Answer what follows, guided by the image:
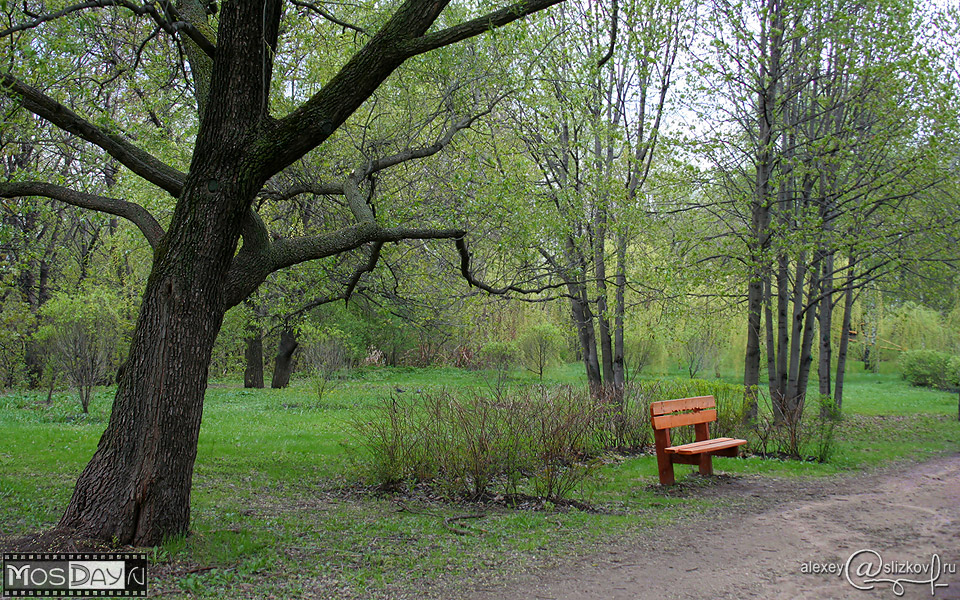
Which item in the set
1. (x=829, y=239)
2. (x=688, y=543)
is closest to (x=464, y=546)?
(x=688, y=543)

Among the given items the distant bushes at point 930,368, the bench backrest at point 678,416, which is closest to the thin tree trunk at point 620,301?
the bench backrest at point 678,416

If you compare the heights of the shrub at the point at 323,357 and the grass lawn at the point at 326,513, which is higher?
the shrub at the point at 323,357

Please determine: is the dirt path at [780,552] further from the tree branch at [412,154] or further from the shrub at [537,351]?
the shrub at [537,351]

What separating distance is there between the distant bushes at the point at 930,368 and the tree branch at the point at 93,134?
1040 inches

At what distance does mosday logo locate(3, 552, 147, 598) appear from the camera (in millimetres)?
3510

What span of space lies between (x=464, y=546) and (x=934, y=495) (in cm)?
558

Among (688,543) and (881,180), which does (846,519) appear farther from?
(881,180)

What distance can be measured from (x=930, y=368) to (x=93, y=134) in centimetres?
2865

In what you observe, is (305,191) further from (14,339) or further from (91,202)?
(14,339)

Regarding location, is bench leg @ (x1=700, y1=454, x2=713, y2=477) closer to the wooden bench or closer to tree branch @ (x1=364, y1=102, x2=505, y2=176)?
the wooden bench

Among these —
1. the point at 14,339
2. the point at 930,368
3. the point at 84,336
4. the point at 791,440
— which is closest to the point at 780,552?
the point at 791,440

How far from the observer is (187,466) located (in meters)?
4.48

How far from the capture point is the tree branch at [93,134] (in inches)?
193

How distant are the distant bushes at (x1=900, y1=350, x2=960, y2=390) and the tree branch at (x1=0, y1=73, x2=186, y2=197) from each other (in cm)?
2641
